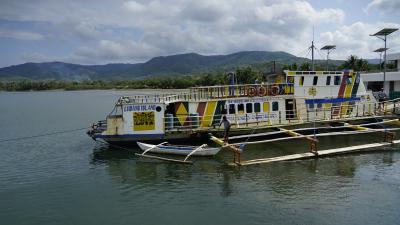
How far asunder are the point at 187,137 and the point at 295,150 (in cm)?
789

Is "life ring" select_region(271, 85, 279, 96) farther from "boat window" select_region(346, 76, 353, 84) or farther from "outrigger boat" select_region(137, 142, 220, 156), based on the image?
"outrigger boat" select_region(137, 142, 220, 156)

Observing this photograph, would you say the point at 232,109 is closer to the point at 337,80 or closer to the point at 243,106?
the point at 243,106

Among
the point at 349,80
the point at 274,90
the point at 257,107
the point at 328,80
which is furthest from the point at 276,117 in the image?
the point at 349,80

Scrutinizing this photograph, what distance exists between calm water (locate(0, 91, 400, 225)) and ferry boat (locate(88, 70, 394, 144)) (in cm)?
199

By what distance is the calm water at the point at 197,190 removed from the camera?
47.1 ft

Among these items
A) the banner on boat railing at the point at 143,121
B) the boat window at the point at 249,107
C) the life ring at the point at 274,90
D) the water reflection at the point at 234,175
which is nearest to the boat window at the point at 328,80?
the life ring at the point at 274,90

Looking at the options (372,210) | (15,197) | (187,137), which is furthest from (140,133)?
(372,210)

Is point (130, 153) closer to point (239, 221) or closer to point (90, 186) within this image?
point (90, 186)

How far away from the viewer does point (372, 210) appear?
14539mm

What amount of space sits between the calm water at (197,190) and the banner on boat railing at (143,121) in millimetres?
1980

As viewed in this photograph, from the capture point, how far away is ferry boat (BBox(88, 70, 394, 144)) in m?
24.4

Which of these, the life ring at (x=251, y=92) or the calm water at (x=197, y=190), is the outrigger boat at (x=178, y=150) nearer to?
the calm water at (x=197, y=190)

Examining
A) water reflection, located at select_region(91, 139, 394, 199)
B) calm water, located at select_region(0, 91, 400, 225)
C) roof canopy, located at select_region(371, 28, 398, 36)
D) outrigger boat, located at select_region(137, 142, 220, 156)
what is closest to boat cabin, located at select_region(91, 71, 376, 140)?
outrigger boat, located at select_region(137, 142, 220, 156)

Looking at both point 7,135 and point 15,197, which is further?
point 7,135
